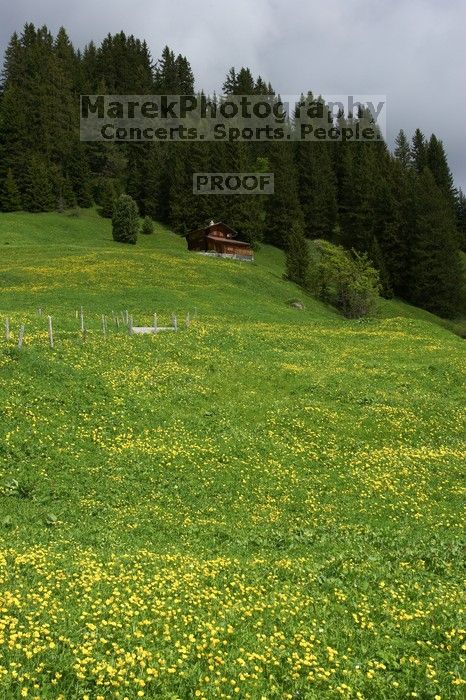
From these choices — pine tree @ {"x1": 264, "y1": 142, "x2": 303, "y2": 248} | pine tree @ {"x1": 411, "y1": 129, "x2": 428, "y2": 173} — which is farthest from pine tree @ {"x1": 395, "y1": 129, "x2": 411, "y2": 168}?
pine tree @ {"x1": 264, "y1": 142, "x2": 303, "y2": 248}

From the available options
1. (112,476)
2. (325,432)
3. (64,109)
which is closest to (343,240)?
(64,109)

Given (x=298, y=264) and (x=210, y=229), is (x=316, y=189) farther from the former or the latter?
(x=298, y=264)

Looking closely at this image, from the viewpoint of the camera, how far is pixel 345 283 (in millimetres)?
73125

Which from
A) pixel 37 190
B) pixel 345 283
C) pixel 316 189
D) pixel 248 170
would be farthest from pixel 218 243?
pixel 316 189

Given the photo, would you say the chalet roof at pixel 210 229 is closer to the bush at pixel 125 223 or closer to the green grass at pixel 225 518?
the bush at pixel 125 223

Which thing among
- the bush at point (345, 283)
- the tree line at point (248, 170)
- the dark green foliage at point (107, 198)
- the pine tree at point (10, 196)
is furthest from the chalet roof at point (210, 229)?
the pine tree at point (10, 196)

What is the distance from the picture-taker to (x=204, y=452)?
1941cm

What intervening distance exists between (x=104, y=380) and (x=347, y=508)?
12.0 metres

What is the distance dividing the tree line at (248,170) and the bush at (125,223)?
20954 mm

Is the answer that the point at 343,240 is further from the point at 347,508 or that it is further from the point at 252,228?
the point at 347,508

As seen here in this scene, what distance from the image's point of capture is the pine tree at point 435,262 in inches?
3713

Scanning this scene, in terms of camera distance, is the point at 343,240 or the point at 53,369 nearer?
the point at 53,369

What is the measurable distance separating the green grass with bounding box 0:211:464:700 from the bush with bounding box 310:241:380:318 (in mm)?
36257

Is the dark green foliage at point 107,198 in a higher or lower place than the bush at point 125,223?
higher
